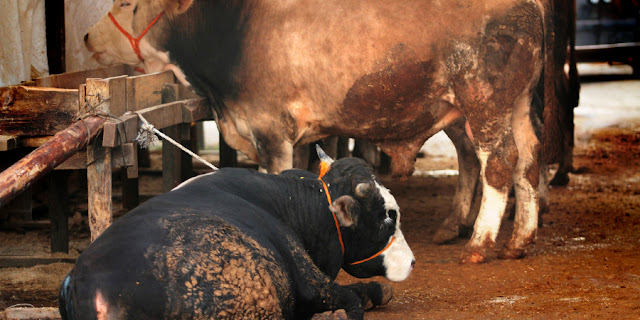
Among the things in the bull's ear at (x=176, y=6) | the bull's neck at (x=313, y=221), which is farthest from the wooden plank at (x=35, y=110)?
the bull's ear at (x=176, y=6)

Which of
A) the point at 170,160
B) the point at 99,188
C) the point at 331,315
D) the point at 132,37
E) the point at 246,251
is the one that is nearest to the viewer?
the point at 246,251

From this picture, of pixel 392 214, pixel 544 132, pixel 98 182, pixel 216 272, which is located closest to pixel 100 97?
pixel 98 182

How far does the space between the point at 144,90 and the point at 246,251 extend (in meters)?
2.38

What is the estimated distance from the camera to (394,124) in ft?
18.6

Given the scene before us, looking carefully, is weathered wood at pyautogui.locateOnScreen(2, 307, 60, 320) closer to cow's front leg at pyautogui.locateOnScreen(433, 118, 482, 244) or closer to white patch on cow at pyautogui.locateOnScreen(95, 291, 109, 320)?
white patch on cow at pyautogui.locateOnScreen(95, 291, 109, 320)

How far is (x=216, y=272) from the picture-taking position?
9.11ft

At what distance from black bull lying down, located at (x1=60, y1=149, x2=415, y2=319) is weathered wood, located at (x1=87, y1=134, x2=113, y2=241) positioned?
844 millimetres

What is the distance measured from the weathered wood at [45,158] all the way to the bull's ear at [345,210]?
1373 mm

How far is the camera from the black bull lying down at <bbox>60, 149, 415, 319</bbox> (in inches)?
105

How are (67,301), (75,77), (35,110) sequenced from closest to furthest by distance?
(67,301) → (35,110) → (75,77)

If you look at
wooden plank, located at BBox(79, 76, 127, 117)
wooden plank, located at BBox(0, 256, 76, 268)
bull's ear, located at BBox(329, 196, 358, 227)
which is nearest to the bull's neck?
bull's ear, located at BBox(329, 196, 358, 227)

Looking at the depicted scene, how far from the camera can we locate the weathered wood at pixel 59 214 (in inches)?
220

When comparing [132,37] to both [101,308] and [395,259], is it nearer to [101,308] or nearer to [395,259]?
[395,259]

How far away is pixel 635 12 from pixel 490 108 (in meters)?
14.7
